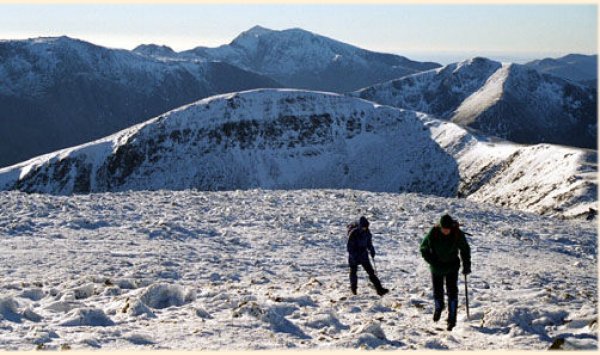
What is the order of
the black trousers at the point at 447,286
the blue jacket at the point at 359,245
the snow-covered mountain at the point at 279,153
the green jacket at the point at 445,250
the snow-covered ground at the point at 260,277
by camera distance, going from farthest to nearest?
the snow-covered mountain at the point at 279,153 → the blue jacket at the point at 359,245 → the green jacket at the point at 445,250 → the black trousers at the point at 447,286 → the snow-covered ground at the point at 260,277

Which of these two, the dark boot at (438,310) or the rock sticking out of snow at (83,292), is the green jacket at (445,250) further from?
the rock sticking out of snow at (83,292)

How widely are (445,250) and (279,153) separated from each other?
70.3m

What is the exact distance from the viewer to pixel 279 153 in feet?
264

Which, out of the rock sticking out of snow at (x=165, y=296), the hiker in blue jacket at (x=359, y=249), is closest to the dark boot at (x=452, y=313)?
the hiker in blue jacket at (x=359, y=249)

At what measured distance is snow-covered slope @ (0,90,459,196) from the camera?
75.8 meters

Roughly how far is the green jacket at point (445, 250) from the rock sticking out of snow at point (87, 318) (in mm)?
6234

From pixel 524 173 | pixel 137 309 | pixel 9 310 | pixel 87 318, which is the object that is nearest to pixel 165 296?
pixel 137 309

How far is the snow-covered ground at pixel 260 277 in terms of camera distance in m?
9.26

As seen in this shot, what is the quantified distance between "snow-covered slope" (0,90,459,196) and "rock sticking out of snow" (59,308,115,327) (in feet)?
209

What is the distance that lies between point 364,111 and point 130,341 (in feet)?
276

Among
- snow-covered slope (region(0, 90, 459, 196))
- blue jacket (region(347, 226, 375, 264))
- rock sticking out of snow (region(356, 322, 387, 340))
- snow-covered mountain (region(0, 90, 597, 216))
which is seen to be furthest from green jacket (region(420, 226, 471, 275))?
snow-covered slope (region(0, 90, 459, 196))

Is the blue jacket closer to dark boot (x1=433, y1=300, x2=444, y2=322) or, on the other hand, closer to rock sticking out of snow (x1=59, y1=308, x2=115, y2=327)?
dark boot (x1=433, y1=300, x2=444, y2=322)

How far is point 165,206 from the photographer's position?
84.3 feet

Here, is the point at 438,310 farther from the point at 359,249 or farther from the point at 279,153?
the point at 279,153
